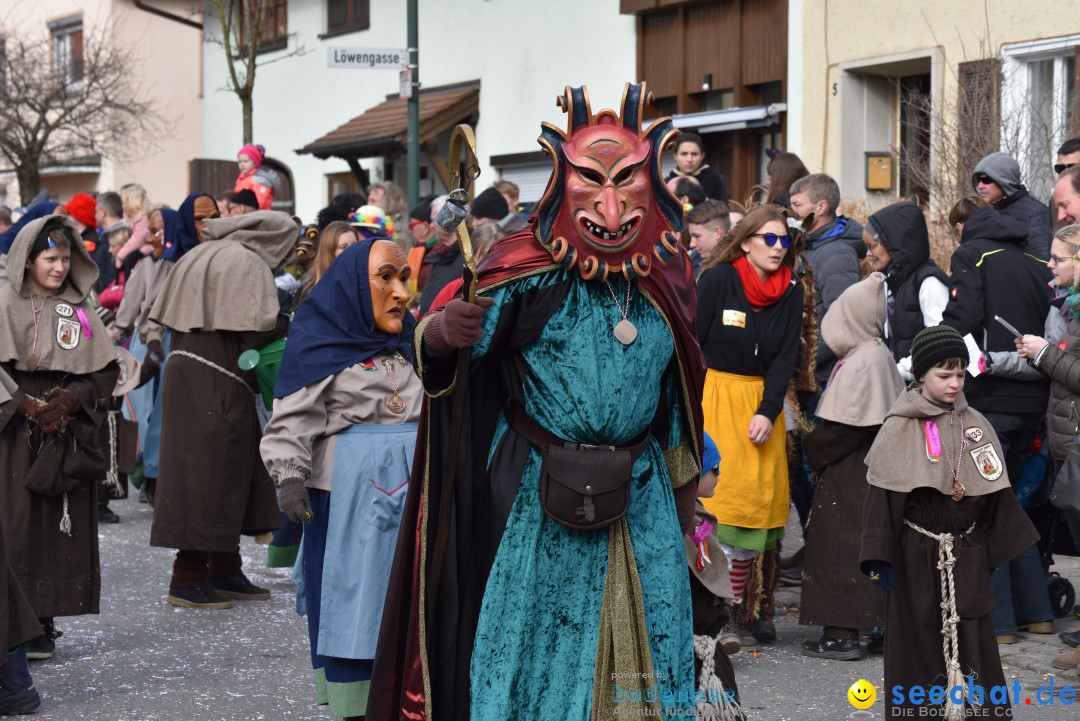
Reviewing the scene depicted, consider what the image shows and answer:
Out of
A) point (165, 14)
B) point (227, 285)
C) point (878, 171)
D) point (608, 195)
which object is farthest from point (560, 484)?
point (165, 14)

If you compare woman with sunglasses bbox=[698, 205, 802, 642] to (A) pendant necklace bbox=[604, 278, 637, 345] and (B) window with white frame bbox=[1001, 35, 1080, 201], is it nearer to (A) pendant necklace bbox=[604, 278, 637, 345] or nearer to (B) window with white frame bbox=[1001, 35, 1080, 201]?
(A) pendant necklace bbox=[604, 278, 637, 345]

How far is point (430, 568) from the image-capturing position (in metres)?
4.00

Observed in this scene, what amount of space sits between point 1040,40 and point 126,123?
2039 cm

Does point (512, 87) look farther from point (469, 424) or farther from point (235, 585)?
point (469, 424)

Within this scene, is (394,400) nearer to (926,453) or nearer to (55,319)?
(926,453)

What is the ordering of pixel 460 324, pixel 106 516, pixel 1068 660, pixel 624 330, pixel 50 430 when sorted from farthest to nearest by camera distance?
pixel 106 516
pixel 50 430
pixel 1068 660
pixel 624 330
pixel 460 324

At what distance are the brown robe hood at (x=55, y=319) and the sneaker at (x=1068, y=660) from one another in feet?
15.0

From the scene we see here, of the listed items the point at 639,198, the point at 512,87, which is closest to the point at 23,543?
the point at 639,198

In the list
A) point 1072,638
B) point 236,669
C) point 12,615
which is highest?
point 12,615

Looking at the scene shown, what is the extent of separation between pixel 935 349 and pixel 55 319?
3.98m

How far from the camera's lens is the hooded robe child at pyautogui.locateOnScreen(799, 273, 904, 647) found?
20.5ft

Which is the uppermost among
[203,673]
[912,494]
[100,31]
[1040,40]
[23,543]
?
[100,31]

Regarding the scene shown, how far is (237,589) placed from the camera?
771 centimetres

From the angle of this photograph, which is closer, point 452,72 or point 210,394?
point 210,394
